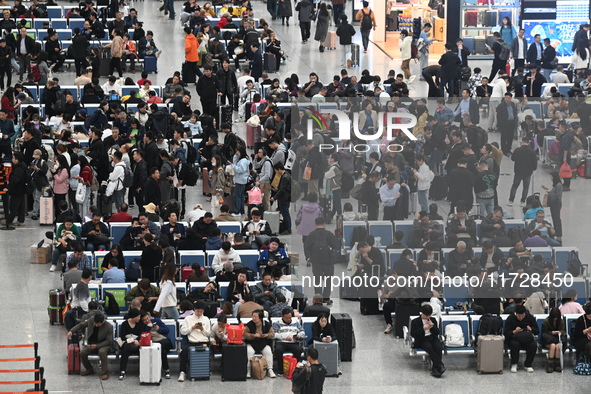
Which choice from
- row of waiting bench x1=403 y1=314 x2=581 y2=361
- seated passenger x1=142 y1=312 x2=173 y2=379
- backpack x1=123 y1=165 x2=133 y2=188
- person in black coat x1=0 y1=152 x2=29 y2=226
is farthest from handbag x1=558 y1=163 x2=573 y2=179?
person in black coat x1=0 y1=152 x2=29 y2=226

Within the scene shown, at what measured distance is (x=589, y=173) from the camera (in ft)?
89.7

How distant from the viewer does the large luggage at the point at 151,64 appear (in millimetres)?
37031

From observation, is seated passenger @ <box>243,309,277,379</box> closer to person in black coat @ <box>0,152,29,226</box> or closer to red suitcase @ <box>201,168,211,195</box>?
person in black coat @ <box>0,152,29,226</box>

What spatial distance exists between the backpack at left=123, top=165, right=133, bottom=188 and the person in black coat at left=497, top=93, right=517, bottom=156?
23.1 feet

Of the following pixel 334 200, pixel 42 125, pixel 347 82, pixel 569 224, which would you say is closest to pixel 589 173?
pixel 569 224

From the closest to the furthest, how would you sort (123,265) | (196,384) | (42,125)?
(196,384) → (123,265) → (42,125)

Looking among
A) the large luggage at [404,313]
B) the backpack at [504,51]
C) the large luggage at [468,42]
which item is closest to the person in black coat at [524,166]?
the large luggage at [404,313]

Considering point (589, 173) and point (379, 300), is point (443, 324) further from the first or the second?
point (589, 173)

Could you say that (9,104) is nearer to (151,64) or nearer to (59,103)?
(59,103)

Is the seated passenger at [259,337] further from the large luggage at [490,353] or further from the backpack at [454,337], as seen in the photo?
the large luggage at [490,353]

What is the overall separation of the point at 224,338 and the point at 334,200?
6262mm

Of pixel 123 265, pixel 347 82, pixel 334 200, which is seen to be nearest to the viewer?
pixel 123 265

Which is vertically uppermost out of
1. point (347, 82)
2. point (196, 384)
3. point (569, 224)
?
point (347, 82)

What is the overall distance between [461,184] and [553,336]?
4.13m
